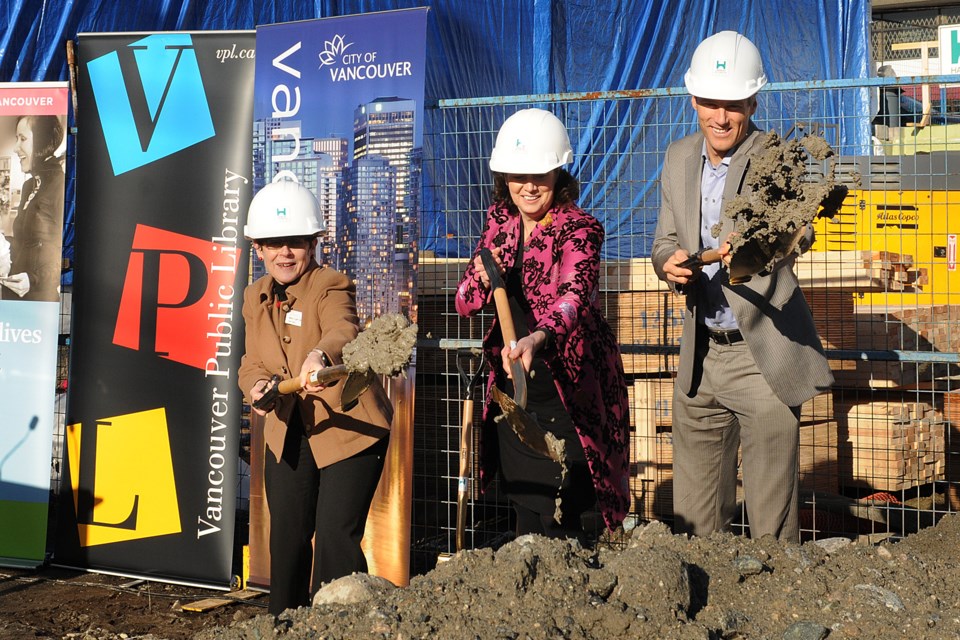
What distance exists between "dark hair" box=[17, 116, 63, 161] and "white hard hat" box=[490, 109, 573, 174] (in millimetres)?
2839

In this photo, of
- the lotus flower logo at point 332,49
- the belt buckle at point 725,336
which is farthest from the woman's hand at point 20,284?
the belt buckle at point 725,336

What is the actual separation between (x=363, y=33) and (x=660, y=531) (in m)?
2.87

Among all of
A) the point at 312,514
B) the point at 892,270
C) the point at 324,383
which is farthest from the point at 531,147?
the point at 892,270

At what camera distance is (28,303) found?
5711 mm

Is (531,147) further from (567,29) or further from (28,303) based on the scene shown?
(567,29)

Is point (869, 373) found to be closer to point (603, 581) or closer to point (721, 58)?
point (721, 58)

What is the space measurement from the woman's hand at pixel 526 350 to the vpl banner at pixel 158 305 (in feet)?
7.26

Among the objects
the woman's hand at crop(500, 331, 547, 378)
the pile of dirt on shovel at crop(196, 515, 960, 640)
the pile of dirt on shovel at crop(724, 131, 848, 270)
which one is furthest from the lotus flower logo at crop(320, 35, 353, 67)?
the pile of dirt on shovel at crop(196, 515, 960, 640)

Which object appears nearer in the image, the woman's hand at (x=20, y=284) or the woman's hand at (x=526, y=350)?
the woman's hand at (x=526, y=350)

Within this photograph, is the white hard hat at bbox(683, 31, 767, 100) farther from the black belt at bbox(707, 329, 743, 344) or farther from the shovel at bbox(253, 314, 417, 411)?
the shovel at bbox(253, 314, 417, 411)

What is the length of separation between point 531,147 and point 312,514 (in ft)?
5.11

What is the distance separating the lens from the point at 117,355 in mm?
5516

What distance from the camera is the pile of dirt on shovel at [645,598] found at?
8.83 feet

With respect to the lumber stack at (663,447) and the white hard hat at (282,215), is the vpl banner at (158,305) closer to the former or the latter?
the white hard hat at (282,215)
